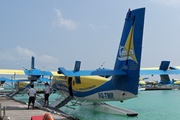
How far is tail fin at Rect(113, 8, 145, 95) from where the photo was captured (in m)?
12.1

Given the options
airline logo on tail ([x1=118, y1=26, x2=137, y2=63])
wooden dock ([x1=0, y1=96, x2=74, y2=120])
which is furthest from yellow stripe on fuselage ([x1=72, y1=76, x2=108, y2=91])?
wooden dock ([x1=0, y1=96, x2=74, y2=120])

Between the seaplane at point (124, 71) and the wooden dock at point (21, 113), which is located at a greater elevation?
the seaplane at point (124, 71)

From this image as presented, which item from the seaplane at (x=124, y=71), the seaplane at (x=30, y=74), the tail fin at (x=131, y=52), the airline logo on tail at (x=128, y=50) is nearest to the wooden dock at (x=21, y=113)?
the seaplane at (x=124, y=71)

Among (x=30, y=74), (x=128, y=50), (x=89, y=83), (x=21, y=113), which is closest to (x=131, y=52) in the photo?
(x=128, y=50)

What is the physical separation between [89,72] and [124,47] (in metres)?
2.82

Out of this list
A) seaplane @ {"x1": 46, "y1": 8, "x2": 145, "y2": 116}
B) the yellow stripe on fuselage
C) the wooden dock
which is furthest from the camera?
the yellow stripe on fuselage

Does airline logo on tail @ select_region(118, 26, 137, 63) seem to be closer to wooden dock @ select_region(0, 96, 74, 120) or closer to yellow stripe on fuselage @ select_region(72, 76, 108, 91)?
yellow stripe on fuselage @ select_region(72, 76, 108, 91)

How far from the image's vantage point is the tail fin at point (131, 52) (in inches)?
478

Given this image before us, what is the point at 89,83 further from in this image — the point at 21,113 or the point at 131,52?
the point at 21,113

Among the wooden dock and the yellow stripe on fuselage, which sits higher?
the yellow stripe on fuselage

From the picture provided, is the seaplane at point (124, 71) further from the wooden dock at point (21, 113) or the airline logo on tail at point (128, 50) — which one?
the wooden dock at point (21, 113)

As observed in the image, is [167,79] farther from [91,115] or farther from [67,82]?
[67,82]

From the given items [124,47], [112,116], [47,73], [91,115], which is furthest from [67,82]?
[124,47]

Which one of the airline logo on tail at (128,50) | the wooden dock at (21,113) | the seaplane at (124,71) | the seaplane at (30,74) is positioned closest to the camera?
the wooden dock at (21,113)
